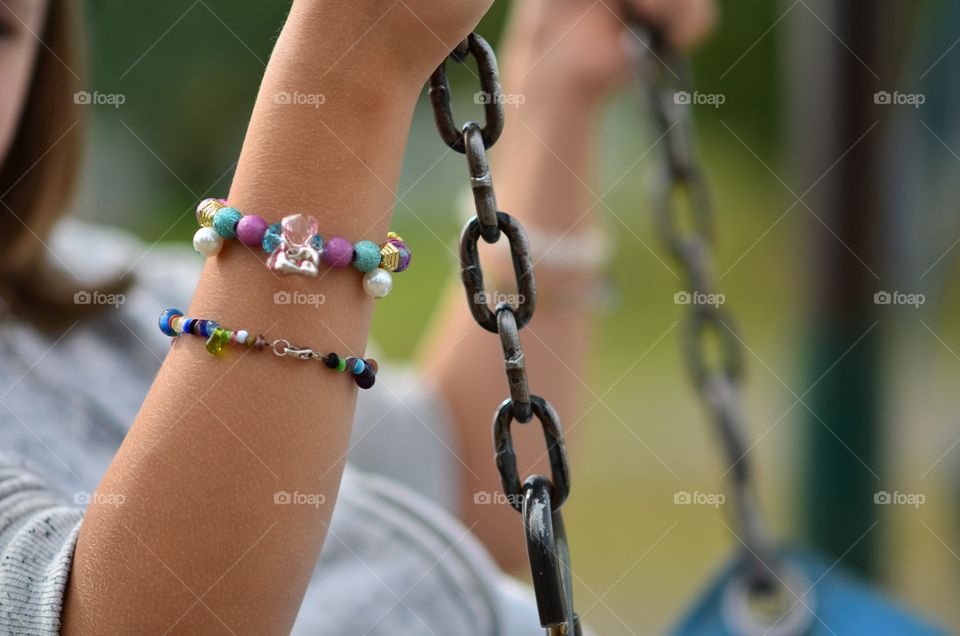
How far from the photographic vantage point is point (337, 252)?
44cm

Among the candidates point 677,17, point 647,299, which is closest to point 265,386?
point 677,17

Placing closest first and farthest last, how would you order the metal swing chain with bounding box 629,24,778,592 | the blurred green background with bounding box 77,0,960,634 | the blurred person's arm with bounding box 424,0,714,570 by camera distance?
the metal swing chain with bounding box 629,24,778,592 → the blurred person's arm with bounding box 424,0,714,570 → the blurred green background with bounding box 77,0,960,634

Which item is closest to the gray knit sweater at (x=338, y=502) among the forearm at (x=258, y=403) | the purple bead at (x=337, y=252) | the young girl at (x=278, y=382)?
the young girl at (x=278, y=382)

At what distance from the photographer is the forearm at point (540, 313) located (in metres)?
1.01

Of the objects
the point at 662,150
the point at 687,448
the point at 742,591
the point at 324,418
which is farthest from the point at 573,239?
the point at 687,448

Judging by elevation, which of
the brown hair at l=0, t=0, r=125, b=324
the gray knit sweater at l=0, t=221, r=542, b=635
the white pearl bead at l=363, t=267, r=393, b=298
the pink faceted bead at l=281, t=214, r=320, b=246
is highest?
the brown hair at l=0, t=0, r=125, b=324

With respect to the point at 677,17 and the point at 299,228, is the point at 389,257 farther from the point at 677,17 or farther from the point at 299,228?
the point at 677,17

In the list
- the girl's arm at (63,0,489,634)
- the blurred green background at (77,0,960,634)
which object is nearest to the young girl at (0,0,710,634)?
the girl's arm at (63,0,489,634)

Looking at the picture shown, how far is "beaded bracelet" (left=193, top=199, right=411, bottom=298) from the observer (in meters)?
0.43

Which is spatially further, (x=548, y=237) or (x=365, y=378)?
(x=548, y=237)

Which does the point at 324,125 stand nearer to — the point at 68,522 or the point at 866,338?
the point at 68,522

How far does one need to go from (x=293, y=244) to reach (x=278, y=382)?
0.21 feet

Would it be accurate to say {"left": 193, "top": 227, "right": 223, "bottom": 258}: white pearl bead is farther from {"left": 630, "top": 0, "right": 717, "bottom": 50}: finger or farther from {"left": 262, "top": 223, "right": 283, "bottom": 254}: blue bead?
{"left": 630, "top": 0, "right": 717, "bottom": 50}: finger

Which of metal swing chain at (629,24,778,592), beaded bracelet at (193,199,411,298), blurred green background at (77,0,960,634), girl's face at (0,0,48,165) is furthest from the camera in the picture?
blurred green background at (77,0,960,634)
